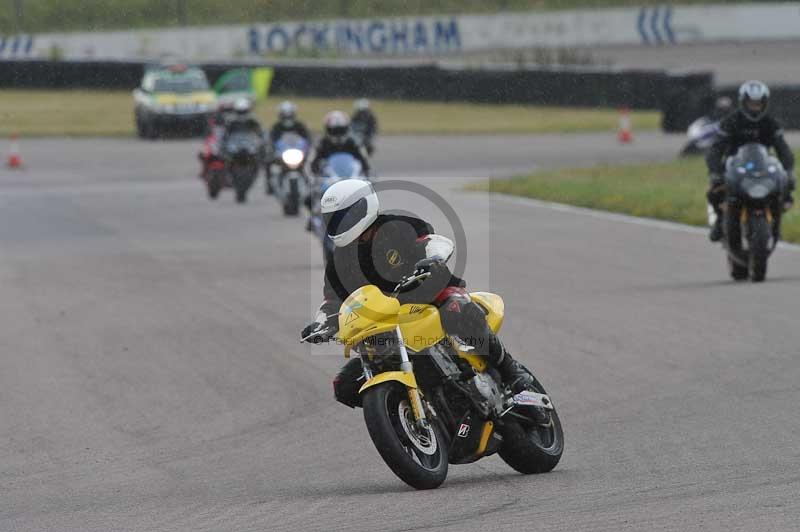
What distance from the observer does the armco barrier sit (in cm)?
4240

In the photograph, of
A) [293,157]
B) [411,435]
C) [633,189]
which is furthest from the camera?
[633,189]

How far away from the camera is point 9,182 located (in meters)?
31.4

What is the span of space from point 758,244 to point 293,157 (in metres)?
9.95

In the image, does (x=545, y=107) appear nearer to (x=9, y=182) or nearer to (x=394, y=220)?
(x=9, y=182)

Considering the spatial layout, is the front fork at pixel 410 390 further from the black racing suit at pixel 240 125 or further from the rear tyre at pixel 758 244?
the black racing suit at pixel 240 125

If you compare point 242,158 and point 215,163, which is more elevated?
point 242,158

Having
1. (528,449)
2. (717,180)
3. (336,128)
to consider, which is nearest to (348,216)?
(528,449)

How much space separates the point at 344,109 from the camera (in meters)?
45.7

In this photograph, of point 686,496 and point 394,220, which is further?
point 394,220

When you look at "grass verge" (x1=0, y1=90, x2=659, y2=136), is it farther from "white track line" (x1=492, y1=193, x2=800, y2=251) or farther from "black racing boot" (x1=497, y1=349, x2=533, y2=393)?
"black racing boot" (x1=497, y1=349, x2=533, y2=393)

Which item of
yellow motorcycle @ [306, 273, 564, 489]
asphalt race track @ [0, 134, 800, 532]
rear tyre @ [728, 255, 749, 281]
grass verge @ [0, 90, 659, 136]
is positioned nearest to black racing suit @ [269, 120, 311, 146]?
asphalt race track @ [0, 134, 800, 532]

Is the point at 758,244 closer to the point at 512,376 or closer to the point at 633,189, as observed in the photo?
the point at 512,376

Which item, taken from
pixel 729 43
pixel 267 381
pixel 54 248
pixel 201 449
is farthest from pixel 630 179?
pixel 729 43

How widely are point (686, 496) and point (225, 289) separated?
924 centimetres
